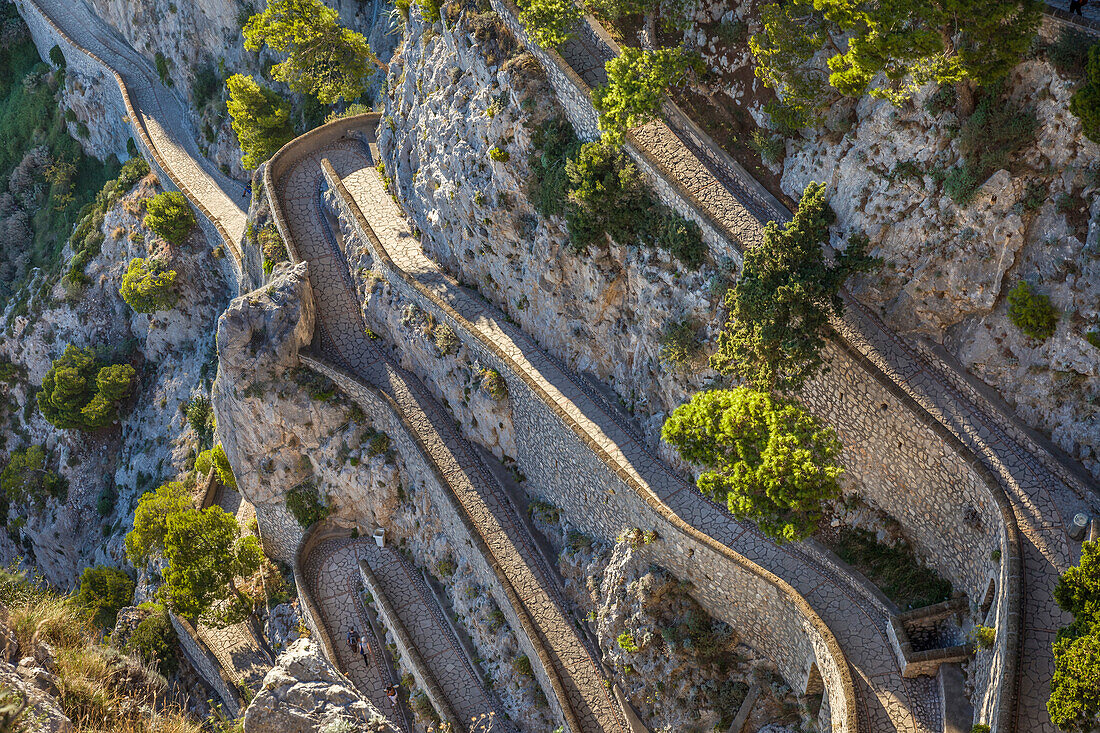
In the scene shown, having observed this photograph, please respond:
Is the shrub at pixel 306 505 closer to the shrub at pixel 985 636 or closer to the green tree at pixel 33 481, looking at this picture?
the green tree at pixel 33 481

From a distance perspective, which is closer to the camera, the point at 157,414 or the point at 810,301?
the point at 810,301

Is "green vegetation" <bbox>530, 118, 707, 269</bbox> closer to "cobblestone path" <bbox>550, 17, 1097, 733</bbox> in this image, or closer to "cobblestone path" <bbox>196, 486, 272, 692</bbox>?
"cobblestone path" <bbox>550, 17, 1097, 733</bbox>

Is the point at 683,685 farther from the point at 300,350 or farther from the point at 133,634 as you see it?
the point at 133,634

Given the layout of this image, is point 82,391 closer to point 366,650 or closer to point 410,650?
point 366,650

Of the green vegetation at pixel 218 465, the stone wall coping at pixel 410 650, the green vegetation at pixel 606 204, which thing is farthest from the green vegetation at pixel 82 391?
the green vegetation at pixel 606 204

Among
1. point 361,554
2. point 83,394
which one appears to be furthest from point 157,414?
point 361,554

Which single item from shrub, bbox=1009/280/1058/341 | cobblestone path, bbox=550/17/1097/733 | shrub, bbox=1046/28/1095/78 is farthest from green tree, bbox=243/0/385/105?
shrub, bbox=1009/280/1058/341
